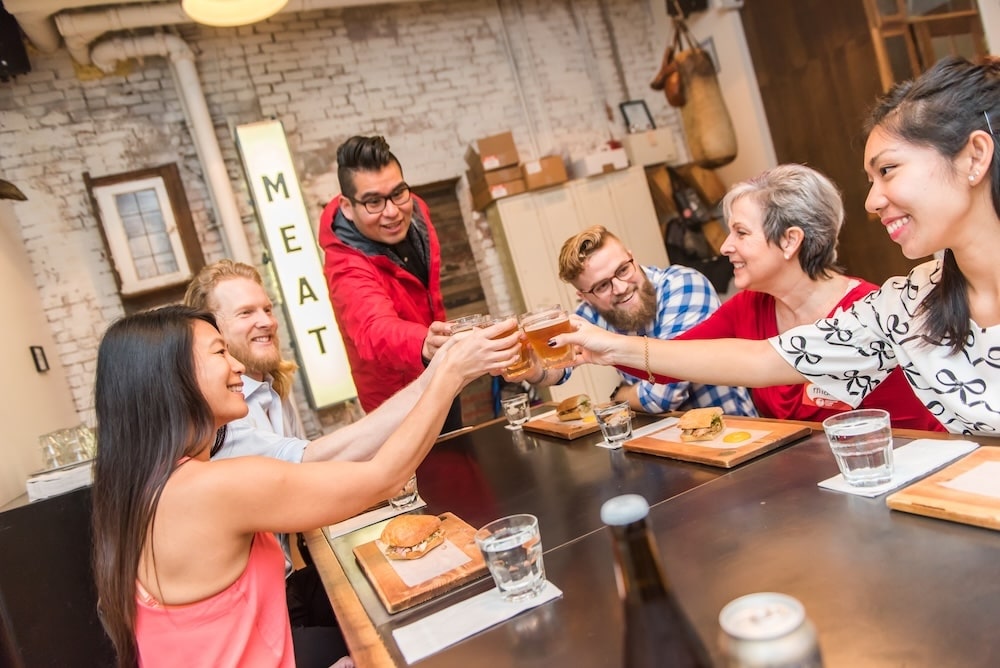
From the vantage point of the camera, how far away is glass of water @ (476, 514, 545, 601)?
1.01 m

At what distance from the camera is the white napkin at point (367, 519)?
1716 mm

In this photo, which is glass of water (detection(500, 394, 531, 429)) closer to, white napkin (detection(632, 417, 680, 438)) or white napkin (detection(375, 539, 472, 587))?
white napkin (detection(632, 417, 680, 438))

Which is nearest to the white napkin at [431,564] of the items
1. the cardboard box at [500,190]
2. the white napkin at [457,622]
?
the white napkin at [457,622]

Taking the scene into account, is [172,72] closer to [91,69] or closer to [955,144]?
[91,69]

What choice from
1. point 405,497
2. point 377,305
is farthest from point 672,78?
point 405,497

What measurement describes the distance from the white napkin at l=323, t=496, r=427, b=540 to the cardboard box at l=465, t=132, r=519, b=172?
3472 mm

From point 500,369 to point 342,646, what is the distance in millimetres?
828

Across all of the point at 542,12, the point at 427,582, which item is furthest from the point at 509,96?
the point at 427,582

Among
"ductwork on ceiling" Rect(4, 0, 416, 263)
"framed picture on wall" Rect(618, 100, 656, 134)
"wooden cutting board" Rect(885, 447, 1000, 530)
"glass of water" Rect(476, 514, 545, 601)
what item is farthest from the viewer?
Answer: "framed picture on wall" Rect(618, 100, 656, 134)

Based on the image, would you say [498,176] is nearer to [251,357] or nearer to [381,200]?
[381,200]

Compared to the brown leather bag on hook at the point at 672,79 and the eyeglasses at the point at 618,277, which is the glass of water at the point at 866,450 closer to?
the eyeglasses at the point at 618,277

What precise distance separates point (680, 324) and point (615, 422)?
821 mm

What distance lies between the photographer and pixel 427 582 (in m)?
1.15

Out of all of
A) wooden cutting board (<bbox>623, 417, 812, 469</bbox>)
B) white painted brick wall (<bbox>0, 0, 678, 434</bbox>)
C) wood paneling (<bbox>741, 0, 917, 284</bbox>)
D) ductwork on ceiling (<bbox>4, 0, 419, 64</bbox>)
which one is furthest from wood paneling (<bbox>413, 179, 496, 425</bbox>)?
wooden cutting board (<bbox>623, 417, 812, 469</bbox>)
